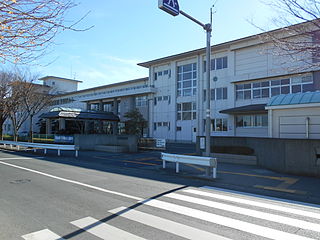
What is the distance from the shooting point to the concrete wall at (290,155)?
10.0m

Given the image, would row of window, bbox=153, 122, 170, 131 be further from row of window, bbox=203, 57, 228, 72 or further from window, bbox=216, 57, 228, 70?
window, bbox=216, 57, 228, 70

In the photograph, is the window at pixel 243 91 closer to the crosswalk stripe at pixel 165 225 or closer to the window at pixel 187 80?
the window at pixel 187 80

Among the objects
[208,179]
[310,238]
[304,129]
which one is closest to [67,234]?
[310,238]

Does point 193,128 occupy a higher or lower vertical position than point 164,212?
higher

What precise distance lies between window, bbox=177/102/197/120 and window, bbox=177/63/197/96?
170cm

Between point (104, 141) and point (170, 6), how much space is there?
18.5m

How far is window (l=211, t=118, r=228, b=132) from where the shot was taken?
103 ft

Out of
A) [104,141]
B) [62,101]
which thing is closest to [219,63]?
[104,141]

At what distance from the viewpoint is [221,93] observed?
3241 centimetres

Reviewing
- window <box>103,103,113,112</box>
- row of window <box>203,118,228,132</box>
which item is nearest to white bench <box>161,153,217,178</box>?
row of window <box>203,118,228,132</box>

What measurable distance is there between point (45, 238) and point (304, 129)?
13.1 metres

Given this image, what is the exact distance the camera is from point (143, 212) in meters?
5.36

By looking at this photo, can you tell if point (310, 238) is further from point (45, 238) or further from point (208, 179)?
point (208, 179)

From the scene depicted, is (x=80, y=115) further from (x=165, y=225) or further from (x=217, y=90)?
(x=165, y=225)
